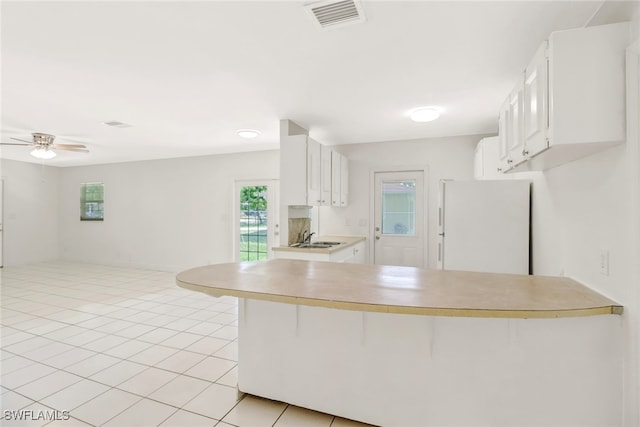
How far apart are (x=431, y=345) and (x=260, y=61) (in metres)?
2.18

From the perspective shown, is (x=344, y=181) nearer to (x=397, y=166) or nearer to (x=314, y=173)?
(x=397, y=166)

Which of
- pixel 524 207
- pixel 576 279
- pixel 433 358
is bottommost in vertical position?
pixel 433 358

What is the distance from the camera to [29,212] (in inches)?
278

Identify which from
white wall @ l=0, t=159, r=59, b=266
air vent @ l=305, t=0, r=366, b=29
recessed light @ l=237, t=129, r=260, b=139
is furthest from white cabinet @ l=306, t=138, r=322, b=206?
white wall @ l=0, t=159, r=59, b=266

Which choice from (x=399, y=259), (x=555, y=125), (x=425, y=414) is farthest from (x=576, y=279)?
(x=399, y=259)

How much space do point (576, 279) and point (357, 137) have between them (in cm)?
321

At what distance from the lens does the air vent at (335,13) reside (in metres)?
1.65

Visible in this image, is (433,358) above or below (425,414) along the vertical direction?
above

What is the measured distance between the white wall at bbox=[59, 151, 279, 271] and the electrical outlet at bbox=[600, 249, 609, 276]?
4.71 metres

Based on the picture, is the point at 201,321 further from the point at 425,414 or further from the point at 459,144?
the point at 459,144

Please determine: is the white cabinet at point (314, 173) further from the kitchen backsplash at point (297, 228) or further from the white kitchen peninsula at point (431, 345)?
the white kitchen peninsula at point (431, 345)

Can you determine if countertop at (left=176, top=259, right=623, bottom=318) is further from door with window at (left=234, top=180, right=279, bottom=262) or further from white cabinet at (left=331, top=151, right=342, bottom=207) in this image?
door with window at (left=234, top=180, right=279, bottom=262)

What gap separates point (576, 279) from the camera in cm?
187

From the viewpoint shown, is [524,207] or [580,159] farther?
[524,207]
